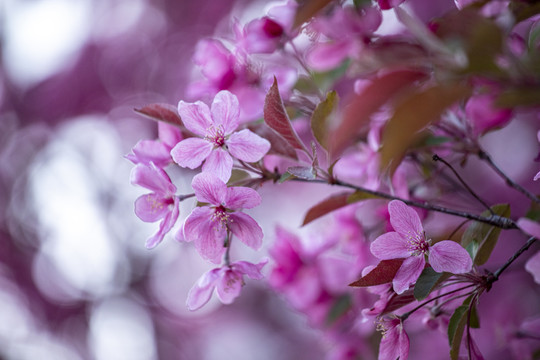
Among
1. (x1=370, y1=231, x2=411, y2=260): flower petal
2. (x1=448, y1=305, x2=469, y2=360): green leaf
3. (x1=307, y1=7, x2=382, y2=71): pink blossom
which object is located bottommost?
(x1=448, y1=305, x2=469, y2=360): green leaf

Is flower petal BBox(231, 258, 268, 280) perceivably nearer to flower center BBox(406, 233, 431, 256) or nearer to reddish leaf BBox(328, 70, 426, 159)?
flower center BBox(406, 233, 431, 256)

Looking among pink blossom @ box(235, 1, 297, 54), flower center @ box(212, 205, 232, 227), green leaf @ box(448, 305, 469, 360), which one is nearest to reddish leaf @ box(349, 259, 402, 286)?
green leaf @ box(448, 305, 469, 360)

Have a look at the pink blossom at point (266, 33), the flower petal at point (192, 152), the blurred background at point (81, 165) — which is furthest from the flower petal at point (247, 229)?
the blurred background at point (81, 165)

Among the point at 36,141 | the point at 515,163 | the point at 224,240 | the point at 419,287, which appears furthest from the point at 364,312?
the point at 36,141

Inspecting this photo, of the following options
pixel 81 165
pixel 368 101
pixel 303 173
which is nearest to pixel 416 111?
pixel 368 101

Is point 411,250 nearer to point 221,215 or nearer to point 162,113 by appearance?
point 221,215

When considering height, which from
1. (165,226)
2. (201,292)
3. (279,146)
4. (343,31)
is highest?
(343,31)

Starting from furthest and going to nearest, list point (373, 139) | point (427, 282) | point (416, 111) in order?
point (373, 139)
point (427, 282)
point (416, 111)
